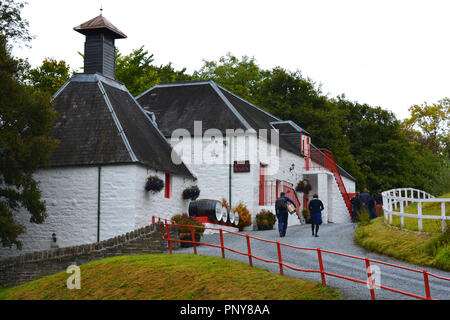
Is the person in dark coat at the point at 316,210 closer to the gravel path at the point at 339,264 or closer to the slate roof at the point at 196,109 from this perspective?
the gravel path at the point at 339,264

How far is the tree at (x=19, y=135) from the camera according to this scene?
61.0ft

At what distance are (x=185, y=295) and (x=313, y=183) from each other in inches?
964

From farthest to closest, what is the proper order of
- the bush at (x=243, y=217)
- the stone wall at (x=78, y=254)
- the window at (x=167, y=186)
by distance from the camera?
the bush at (x=243, y=217) < the window at (x=167, y=186) < the stone wall at (x=78, y=254)

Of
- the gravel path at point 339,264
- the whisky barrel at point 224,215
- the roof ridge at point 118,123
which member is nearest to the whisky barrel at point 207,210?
the whisky barrel at point 224,215

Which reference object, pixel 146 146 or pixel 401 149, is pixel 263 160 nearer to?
pixel 146 146

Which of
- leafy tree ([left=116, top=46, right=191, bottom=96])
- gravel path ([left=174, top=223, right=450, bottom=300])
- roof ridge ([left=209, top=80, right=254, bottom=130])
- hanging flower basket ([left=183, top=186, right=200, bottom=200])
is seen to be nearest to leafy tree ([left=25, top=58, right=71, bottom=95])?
leafy tree ([left=116, top=46, right=191, bottom=96])

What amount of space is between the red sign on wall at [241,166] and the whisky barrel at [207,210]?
12.6 ft

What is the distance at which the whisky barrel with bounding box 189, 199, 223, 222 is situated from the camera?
2270 cm

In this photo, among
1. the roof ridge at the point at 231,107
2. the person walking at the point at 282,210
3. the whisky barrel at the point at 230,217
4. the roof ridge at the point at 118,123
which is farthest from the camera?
the roof ridge at the point at 231,107

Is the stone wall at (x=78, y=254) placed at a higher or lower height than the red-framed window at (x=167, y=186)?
lower

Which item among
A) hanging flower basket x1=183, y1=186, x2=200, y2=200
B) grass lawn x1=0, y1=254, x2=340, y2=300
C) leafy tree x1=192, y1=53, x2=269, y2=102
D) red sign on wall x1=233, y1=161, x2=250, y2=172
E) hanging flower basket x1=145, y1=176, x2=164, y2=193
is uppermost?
leafy tree x1=192, y1=53, x2=269, y2=102

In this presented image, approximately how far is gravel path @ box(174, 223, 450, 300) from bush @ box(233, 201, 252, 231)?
317 centimetres

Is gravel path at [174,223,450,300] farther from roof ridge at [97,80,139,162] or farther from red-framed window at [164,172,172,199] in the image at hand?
roof ridge at [97,80,139,162]

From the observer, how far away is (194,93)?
30.9m
